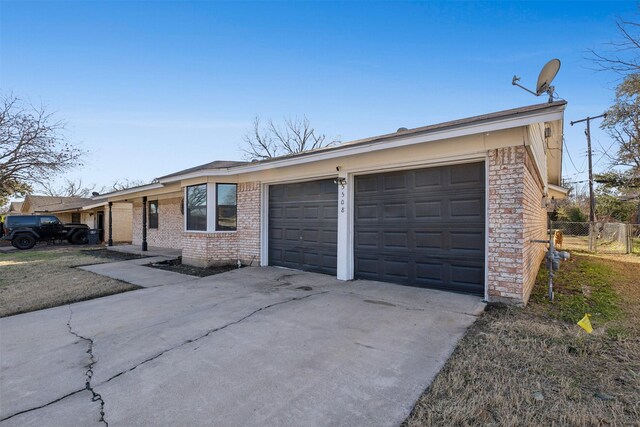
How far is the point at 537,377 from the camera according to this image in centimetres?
270

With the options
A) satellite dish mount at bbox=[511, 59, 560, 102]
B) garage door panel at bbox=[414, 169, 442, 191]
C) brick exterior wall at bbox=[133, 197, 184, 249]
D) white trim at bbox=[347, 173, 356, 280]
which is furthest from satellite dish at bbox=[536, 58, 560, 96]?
brick exterior wall at bbox=[133, 197, 184, 249]

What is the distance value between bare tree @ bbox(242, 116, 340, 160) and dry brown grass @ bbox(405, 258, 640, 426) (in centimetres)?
2699

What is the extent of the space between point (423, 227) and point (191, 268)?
21.8ft

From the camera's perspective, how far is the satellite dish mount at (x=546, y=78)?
5.64m

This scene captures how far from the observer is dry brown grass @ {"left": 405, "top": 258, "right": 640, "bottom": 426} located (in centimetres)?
218

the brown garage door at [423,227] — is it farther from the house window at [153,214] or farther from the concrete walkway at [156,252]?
the house window at [153,214]

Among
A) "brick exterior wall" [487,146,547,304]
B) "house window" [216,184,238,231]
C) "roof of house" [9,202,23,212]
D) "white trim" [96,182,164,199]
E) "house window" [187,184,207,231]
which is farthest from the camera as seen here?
"roof of house" [9,202,23,212]

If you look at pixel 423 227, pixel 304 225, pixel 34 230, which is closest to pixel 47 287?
pixel 304 225

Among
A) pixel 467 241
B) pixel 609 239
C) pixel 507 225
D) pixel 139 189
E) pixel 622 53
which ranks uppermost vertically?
pixel 622 53

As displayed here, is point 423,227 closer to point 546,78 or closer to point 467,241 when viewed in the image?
point 467,241

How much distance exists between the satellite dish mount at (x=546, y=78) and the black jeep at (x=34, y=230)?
23581 millimetres

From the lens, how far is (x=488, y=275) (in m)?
4.89

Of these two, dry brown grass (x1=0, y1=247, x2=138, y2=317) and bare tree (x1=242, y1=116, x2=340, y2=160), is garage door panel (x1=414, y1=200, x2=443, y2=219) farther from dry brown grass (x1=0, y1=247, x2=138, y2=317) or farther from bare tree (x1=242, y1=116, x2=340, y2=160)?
bare tree (x1=242, y1=116, x2=340, y2=160)

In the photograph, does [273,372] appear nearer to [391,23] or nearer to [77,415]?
[77,415]
